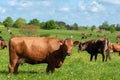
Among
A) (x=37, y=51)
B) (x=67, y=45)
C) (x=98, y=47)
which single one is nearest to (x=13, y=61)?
(x=37, y=51)

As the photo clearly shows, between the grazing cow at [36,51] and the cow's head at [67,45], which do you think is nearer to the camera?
the cow's head at [67,45]

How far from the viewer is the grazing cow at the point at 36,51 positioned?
14461 millimetres

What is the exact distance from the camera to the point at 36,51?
576 inches

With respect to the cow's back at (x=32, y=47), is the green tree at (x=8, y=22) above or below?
below

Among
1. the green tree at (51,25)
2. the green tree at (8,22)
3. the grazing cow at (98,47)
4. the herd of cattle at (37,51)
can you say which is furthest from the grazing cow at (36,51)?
the green tree at (8,22)

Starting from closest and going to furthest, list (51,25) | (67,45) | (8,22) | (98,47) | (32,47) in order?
(67,45) → (32,47) → (98,47) → (51,25) → (8,22)

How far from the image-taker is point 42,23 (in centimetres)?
18600

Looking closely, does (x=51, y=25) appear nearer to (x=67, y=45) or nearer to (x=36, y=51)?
(x=36, y=51)

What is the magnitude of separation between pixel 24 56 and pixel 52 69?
4.39ft

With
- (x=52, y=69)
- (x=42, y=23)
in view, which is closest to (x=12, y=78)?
(x=52, y=69)

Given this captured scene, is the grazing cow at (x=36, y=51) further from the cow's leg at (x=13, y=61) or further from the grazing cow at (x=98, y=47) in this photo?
the grazing cow at (x=98, y=47)

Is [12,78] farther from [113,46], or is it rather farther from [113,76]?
[113,46]

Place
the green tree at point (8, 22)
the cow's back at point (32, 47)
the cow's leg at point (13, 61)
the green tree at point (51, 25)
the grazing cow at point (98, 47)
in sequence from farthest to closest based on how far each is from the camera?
the green tree at point (8, 22), the green tree at point (51, 25), the grazing cow at point (98, 47), the cow's back at point (32, 47), the cow's leg at point (13, 61)

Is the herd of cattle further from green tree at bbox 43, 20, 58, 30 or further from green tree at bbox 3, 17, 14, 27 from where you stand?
green tree at bbox 3, 17, 14, 27
